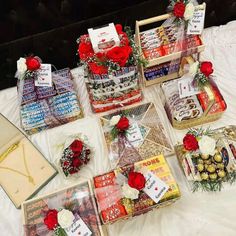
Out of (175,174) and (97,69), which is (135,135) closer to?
(175,174)

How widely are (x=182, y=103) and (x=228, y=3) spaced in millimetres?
774

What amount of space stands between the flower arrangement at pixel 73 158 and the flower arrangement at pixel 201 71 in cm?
69

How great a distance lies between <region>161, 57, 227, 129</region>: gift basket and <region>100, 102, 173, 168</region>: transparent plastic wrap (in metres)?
0.12

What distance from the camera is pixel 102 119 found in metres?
1.96

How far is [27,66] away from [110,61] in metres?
0.48

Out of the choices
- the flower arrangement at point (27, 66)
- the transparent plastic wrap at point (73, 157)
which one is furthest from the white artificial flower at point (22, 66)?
the transparent plastic wrap at point (73, 157)

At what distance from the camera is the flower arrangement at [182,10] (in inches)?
70.1

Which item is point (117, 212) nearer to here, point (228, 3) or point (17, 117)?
point (17, 117)

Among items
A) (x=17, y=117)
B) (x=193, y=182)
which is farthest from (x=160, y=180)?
(x=17, y=117)

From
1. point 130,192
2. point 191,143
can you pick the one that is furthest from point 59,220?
point 191,143

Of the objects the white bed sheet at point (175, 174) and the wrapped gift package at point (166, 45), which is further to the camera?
the wrapped gift package at point (166, 45)

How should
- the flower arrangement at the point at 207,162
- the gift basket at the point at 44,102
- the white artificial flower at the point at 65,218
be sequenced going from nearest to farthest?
1. the white artificial flower at the point at 65,218
2. the flower arrangement at the point at 207,162
3. the gift basket at the point at 44,102

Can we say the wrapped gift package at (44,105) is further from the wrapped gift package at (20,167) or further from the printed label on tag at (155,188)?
the printed label on tag at (155,188)

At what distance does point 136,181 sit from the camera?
1.50 metres
